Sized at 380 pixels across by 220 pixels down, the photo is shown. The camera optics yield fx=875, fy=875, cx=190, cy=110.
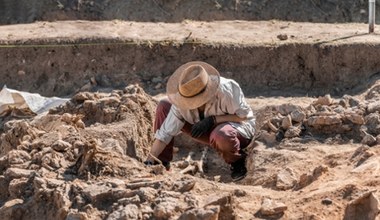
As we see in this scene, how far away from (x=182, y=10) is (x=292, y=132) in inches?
219

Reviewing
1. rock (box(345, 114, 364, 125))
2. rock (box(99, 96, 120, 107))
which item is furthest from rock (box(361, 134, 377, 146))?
rock (box(99, 96, 120, 107))

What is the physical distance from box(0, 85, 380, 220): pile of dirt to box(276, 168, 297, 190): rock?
0.01 m

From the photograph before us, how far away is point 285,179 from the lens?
6.62 m

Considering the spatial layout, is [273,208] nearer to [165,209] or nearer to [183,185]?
[183,185]

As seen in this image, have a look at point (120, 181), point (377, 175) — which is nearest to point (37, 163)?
point (120, 181)

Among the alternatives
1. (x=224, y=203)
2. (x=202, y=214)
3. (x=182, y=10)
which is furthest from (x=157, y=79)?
(x=202, y=214)

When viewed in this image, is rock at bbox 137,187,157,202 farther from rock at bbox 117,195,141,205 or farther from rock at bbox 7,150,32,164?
rock at bbox 7,150,32,164

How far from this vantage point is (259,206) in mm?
5602

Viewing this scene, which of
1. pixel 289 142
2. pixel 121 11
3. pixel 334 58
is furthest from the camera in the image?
pixel 121 11

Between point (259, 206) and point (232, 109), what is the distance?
1.81 m

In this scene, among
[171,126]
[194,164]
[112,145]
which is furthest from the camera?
[194,164]

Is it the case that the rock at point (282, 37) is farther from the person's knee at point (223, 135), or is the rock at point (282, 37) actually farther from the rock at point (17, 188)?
the rock at point (17, 188)

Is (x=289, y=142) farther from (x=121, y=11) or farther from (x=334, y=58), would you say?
(x=121, y=11)

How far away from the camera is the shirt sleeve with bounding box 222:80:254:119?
7230 mm
